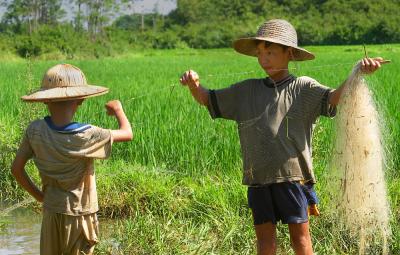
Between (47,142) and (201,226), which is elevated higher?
(47,142)

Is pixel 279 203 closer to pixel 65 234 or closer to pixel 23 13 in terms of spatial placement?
pixel 65 234

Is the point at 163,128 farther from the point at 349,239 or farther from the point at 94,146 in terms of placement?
the point at 94,146

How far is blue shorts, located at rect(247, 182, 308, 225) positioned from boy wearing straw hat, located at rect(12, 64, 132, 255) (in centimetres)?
62

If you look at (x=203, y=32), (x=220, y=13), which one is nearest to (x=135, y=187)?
(x=203, y=32)

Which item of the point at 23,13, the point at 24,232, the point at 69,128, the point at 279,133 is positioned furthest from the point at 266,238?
the point at 23,13

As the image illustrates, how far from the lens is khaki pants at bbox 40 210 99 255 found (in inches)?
106

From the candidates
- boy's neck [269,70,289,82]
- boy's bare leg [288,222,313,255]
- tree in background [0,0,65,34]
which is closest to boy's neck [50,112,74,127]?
boy's neck [269,70,289,82]

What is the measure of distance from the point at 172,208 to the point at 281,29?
182 cm

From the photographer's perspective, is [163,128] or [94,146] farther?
[163,128]

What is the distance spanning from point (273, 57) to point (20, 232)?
7.38ft

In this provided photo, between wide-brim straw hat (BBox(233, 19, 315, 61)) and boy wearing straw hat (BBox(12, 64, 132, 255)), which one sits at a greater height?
wide-brim straw hat (BBox(233, 19, 315, 61))

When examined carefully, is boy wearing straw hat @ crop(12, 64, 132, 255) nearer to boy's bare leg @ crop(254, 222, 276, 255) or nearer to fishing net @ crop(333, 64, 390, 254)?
boy's bare leg @ crop(254, 222, 276, 255)

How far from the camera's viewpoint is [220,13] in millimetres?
66812

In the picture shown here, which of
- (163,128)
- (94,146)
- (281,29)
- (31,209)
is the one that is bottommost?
(31,209)
